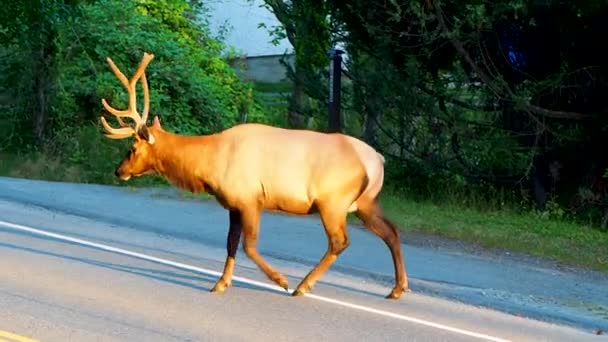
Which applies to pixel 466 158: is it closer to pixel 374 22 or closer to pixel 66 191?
pixel 374 22

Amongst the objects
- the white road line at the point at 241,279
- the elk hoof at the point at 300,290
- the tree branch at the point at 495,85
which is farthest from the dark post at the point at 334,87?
the elk hoof at the point at 300,290

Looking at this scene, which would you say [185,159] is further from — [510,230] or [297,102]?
[297,102]

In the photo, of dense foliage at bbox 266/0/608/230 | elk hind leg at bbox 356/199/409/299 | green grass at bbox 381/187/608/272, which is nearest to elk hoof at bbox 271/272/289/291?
elk hind leg at bbox 356/199/409/299

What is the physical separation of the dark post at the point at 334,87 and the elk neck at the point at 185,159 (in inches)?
220

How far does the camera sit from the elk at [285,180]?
31.8 feet

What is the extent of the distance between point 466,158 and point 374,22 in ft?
7.65

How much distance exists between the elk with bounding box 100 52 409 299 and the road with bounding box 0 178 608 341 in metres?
0.46

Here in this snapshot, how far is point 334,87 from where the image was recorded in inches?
623

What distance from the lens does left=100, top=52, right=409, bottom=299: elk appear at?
9.70 metres

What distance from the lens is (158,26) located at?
78.1ft

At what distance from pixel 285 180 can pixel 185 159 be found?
918 millimetres

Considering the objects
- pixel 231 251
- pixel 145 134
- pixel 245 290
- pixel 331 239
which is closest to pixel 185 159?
pixel 145 134

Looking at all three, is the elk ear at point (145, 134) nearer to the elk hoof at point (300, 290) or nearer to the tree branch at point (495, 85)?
the elk hoof at point (300, 290)

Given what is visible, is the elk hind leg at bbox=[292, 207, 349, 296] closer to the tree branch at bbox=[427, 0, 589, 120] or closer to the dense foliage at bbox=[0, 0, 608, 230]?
the dense foliage at bbox=[0, 0, 608, 230]
